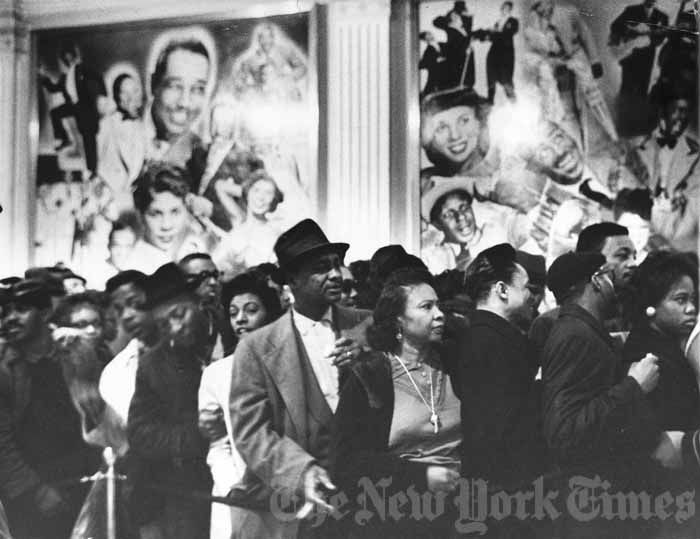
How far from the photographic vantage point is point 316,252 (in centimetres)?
587

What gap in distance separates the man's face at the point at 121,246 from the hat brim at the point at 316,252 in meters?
0.90

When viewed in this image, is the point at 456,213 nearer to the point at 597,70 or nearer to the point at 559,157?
the point at 559,157

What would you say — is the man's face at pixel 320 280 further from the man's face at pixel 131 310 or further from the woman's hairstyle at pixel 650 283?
the woman's hairstyle at pixel 650 283

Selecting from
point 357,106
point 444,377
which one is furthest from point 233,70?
point 444,377

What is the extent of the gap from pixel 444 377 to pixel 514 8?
81.2 inches

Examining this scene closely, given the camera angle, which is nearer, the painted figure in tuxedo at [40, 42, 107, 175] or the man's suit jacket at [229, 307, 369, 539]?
A: the man's suit jacket at [229, 307, 369, 539]

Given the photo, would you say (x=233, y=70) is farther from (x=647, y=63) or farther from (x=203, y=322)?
(x=647, y=63)

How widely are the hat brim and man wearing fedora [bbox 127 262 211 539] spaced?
543 mm

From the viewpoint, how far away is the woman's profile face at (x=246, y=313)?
5867 mm

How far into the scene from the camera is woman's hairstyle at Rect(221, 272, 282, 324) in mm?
5863

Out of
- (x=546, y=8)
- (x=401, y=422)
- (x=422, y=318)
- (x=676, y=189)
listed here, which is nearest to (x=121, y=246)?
(x=422, y=318)

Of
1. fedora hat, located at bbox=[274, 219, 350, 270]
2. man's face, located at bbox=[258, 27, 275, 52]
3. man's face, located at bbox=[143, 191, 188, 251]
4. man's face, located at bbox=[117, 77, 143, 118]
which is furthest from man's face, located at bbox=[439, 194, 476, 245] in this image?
man's face, located at bbox=[117, 77, 143, 118]

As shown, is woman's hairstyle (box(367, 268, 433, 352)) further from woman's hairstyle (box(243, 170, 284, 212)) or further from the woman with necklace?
woman's hairstyle (box(243, 170, 284, 212))

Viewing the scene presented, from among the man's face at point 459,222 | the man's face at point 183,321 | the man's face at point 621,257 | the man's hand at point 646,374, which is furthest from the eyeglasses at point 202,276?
the man's hand at point 646,374
